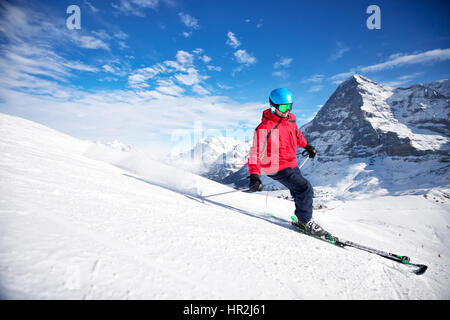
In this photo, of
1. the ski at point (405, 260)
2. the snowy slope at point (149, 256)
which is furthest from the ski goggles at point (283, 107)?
the ski at point (405, 260)

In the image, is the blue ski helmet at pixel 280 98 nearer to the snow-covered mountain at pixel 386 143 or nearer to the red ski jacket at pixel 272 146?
the red ski jacket at pixel 272 146

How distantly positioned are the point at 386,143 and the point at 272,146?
613ft

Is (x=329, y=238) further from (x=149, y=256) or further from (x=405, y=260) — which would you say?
(x=149, y=256)

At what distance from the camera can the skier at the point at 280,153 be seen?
13.6ft

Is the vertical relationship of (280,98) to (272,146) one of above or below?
above

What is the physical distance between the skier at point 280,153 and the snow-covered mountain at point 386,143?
401 ft

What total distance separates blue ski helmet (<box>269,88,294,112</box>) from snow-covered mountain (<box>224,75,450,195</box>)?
12272 cm

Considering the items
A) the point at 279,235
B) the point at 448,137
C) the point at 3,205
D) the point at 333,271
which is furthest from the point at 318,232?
the point at 448,137

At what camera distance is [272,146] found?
13.6 feet

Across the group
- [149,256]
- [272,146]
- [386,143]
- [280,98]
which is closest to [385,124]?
[386,143]

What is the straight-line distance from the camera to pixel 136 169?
7.18 meters

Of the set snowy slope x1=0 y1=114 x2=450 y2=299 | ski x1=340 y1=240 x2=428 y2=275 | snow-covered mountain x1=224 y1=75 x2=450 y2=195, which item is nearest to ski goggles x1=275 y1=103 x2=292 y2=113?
snowy slope x1=0 y1=114 x2=450 y2=299

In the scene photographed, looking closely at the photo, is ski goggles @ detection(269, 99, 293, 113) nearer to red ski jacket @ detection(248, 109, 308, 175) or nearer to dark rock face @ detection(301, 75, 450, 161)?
red ski jacket @ detection(248, 109, 308, 175)
